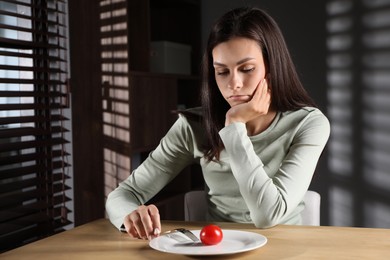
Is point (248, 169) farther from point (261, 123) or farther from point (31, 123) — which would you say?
point (31, 123)

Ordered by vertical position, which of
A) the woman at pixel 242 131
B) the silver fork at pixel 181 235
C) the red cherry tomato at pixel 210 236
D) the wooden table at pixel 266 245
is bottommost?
the wooden table at pixel 266 245

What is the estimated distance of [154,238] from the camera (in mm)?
1267

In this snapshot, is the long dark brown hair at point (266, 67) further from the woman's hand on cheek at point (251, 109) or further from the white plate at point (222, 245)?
the white plate at point (222, 245)

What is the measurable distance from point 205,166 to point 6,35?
123cm

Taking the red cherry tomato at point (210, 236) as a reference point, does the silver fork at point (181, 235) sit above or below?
below

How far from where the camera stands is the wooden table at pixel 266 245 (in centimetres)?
115

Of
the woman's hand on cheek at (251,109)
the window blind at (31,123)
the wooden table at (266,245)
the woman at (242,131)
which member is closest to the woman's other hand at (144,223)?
the wooden table at (266,245)

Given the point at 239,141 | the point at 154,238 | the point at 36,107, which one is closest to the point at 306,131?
the point at 239,141

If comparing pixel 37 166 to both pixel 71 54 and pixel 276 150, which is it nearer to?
pixel 71 54

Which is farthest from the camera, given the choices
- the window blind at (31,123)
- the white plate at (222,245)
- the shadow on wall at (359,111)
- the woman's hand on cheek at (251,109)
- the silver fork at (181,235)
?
the shadow on wall at (359,111)

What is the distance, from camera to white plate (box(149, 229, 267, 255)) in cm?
113

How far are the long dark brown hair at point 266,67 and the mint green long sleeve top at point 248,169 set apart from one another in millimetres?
45

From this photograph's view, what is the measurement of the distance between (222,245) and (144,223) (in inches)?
8.6

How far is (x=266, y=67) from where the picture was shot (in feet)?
5.71
